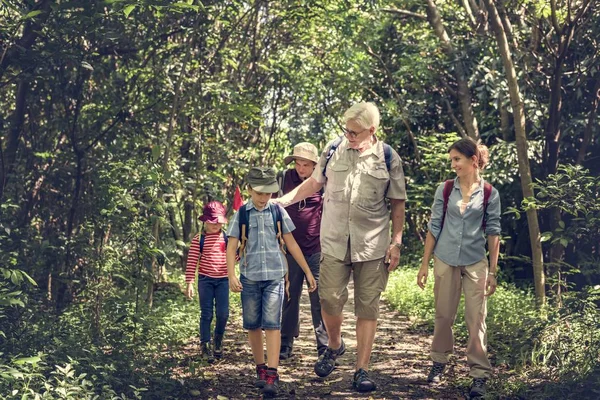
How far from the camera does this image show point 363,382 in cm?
670

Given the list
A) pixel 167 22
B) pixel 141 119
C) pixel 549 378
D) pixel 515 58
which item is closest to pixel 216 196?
pixel 141 119

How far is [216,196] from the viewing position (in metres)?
11.8

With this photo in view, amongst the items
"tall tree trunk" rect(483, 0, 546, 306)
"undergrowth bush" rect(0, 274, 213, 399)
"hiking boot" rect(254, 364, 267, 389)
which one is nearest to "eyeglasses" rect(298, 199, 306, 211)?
"hiking boot" rect(254, 364, 267, 389)

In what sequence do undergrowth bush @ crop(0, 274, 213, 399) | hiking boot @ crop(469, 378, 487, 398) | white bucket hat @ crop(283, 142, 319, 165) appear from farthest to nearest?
white bucket hat @ crop(283, 142, 319, 165)
hiking boot @ crop(469, 378, 487, 398)
undergrowth bush @ crop(0, 274, 213, 399)

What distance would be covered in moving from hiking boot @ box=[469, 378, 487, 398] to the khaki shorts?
92 cm

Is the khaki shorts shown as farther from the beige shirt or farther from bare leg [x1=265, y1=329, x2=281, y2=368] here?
bare leg [x1=265, y1=329, x2=281, y2=368]

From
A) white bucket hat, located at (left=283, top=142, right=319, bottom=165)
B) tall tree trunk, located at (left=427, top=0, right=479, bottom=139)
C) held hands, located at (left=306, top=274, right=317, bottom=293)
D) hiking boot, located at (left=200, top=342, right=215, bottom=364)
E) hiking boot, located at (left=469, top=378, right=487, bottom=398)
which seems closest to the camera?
hiking boot, located at (left=469, top=378, right=487, bottom=398)

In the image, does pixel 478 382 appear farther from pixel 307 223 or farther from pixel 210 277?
pixel 210 277

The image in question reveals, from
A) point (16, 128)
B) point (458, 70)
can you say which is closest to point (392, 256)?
point (16, 128)

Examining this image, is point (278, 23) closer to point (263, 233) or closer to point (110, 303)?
point (110, 303)

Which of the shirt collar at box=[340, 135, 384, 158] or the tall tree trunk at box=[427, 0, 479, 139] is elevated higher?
the tall tree trunk at box=[427, 0, 479, 139]

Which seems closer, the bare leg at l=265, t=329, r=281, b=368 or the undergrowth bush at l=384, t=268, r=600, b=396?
the undergrowth bush at l=384, t=268, r=600, b=396

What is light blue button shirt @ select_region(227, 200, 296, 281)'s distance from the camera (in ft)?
22.1

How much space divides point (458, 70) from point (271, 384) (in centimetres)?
745
